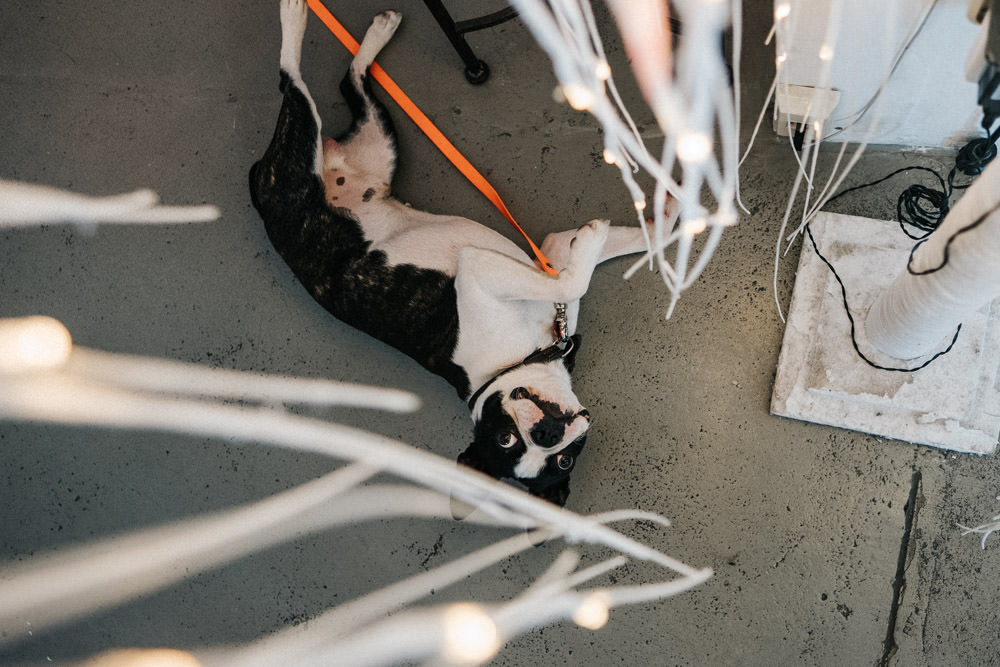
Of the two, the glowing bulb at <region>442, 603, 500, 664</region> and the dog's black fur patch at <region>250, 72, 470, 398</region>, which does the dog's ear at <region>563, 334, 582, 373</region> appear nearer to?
the dog's black fur patch at <region>250, 72, 470, 398</region>

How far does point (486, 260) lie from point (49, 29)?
2405 millimetres

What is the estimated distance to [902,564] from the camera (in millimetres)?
2395

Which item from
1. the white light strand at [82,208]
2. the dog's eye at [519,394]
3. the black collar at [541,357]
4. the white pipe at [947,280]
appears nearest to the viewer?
the white pipe at [947,280]

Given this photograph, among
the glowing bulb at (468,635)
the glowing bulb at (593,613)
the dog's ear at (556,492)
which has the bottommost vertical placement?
the glowing bulb at (468,635)

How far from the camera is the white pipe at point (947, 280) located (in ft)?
4.49

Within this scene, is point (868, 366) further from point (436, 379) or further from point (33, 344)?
point (33, 344)

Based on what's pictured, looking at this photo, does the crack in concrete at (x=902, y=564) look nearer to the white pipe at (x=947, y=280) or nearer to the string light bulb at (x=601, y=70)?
the white pipe at (x=947, y=280)

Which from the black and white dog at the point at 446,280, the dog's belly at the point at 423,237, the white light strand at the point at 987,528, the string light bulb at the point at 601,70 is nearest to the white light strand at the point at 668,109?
the string light bulb at the point at 601,70

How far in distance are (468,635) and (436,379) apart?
1033 millimetres

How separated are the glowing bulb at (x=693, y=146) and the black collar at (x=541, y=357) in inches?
37.3

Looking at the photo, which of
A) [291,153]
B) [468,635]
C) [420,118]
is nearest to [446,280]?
[291,153]

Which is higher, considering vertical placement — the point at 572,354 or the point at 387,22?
the point at 387,22

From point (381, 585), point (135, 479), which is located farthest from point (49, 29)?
point (381, 585)

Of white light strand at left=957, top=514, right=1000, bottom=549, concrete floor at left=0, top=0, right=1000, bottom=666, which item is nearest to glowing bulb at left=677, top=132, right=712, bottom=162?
concrete floor at left=0, top=0, right=1000, bottom=666
